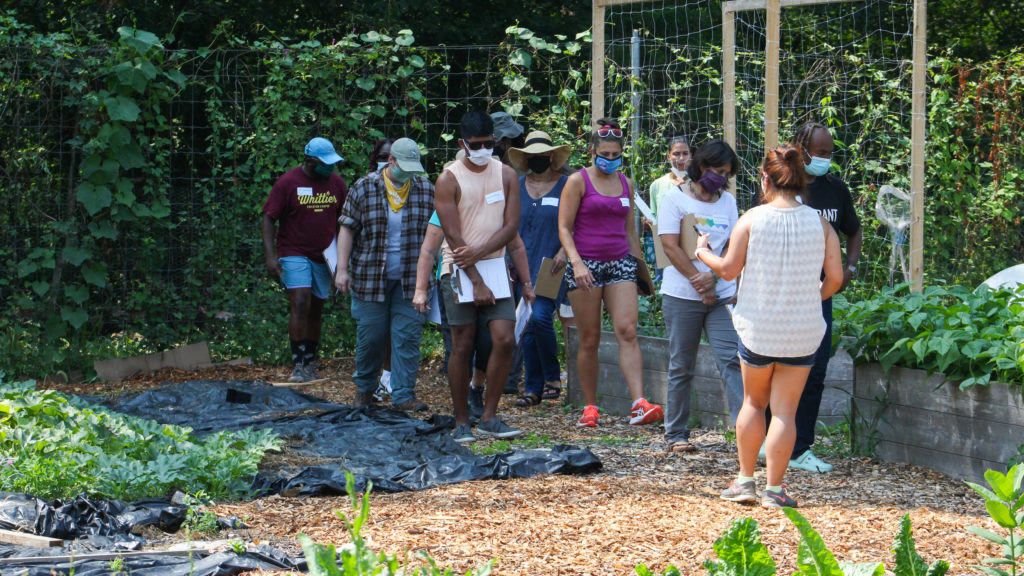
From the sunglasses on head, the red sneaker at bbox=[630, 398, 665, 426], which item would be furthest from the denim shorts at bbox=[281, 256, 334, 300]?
the red sneaker at bbox=[630, 398, 665, 426]

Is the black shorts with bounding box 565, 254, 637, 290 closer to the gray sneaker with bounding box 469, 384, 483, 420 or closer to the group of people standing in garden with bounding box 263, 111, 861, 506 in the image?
the group of people standing in garden with bounding box 263, 111, 861, 506

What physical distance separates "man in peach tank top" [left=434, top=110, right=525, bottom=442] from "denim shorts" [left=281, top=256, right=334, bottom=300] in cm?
243

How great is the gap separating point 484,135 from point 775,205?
205 cm

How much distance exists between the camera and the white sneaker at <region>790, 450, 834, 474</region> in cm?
523

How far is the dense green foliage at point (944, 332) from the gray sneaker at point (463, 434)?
2.03 m

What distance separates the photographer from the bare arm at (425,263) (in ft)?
20.1

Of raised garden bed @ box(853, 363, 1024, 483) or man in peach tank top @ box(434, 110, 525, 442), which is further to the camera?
man in peach tank top @ box(434, 110, 525, 442)

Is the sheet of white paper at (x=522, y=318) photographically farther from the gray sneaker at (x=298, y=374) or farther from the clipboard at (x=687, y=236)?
the gray sneaker at (x=298, y=374)

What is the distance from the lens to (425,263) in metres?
6.22

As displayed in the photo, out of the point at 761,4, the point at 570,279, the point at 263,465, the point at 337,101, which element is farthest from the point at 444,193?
the point at 337,101

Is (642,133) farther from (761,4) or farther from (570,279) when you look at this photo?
(570,279)

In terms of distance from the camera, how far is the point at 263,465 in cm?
523

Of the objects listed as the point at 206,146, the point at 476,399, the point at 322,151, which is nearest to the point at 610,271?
the point at 476,399

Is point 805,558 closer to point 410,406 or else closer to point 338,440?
point 338,440
